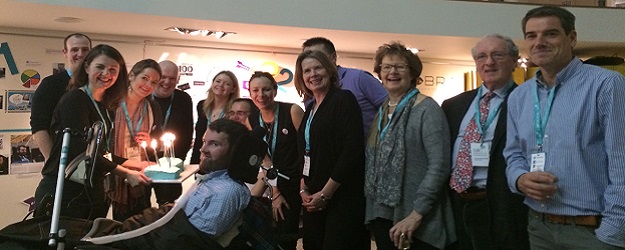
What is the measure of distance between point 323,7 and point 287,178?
2822mm

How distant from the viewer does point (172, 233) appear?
2240 mm

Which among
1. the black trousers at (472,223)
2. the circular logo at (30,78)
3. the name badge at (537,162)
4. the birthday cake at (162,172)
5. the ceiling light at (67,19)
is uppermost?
the ceiling light at (67,19)

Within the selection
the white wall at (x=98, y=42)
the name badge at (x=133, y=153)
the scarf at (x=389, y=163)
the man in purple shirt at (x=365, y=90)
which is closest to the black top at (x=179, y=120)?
the name badge at (x=133, y=153)

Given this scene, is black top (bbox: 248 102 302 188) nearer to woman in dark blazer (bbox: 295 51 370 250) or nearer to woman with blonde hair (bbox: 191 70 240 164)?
woman in dark blazer (bbox: 295 51 370 250)

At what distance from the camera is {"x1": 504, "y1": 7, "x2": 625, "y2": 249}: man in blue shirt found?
6.20ft

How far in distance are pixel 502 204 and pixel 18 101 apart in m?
5.27

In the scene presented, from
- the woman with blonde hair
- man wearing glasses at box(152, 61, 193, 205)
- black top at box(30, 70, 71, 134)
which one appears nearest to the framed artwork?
man wearing glasses at box(152, 61, 193, 205)

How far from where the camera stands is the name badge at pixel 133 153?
345 centimetres

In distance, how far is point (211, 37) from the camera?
21.2 feet

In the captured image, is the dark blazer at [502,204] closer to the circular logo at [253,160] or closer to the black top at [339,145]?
the black top at [339,145]

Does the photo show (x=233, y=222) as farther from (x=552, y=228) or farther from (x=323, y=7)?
(x=323, y=7)

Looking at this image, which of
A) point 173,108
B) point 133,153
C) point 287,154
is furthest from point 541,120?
point 173,108

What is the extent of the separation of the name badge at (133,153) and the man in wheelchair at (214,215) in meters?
0.99

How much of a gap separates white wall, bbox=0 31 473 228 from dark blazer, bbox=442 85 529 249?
191 inches
